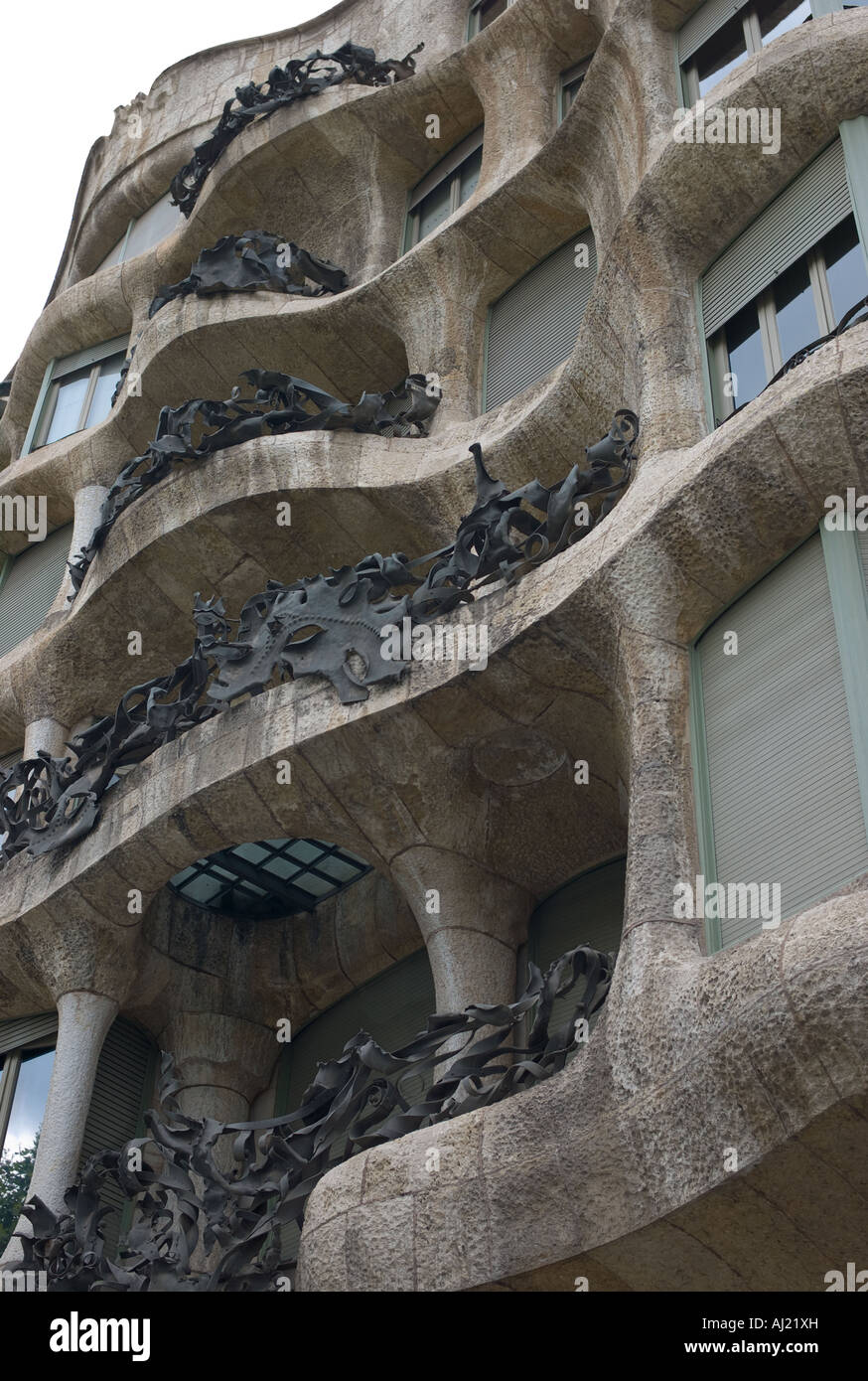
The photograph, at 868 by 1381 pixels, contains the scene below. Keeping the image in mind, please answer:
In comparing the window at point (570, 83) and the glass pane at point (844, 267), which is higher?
the window at point (570, 83)

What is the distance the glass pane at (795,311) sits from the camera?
10.3 meters

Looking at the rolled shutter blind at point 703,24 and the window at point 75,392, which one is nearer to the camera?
the rolled shutter blind at point 703,24

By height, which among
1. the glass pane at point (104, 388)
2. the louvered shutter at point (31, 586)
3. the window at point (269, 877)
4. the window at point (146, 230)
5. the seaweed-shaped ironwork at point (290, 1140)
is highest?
the window at point (146, 230)

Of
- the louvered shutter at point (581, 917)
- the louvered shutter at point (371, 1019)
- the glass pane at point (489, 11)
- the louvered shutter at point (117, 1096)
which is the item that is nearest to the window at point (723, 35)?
the louvered shutter at point (581, 917)

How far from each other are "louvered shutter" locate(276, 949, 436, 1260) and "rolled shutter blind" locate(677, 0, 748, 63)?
26.0 feet

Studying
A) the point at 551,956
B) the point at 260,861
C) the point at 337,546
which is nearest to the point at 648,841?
the point at 551,956

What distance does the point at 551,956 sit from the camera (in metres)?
11.6

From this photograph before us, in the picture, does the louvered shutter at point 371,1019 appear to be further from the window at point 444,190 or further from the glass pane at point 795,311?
the window at point 444,190

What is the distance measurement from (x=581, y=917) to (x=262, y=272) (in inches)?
349

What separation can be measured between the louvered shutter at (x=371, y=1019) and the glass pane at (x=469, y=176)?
915 centimetres

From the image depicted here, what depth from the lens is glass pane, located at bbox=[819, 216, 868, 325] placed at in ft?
32.6

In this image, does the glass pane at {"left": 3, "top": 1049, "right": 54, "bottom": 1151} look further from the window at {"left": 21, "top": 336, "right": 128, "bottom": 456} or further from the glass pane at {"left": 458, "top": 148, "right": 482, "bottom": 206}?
the glass pane at {"left": 458, "top": 148, "right": 482, "bottom": 206}

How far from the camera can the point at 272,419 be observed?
1458 cm
